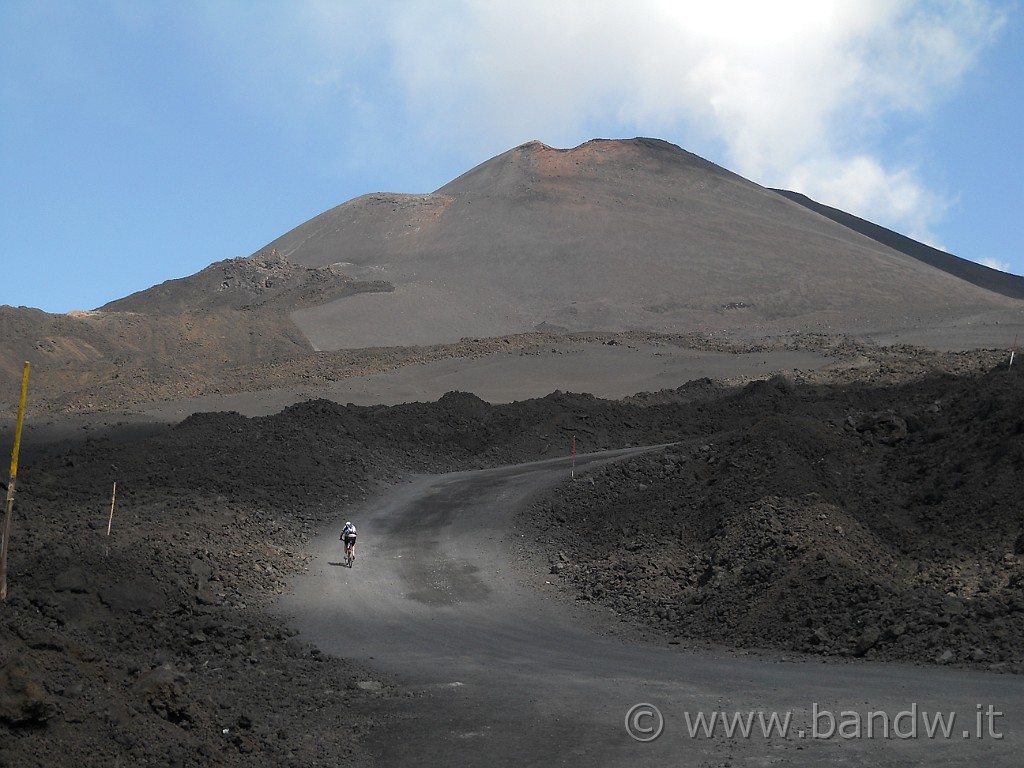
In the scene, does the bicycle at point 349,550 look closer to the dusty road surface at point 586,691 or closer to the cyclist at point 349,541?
the cyclist at point 349,541

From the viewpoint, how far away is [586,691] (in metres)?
12.9

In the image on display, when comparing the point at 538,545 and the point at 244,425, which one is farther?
the point at 244,425

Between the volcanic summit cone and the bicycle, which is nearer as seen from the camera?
the bicycle

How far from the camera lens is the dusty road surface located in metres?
10.4

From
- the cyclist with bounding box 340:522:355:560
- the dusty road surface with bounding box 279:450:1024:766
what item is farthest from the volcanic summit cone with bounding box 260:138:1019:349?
the dusty road surface with bounding box 279:450:1024:766

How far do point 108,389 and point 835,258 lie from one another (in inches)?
3012

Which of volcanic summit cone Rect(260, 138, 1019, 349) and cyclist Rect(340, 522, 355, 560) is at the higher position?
volcanic summit cone Rect(260, 138, 1019, 349)

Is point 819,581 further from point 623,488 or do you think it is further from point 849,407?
point 849,407

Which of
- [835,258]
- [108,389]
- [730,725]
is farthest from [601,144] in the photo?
[730,725]

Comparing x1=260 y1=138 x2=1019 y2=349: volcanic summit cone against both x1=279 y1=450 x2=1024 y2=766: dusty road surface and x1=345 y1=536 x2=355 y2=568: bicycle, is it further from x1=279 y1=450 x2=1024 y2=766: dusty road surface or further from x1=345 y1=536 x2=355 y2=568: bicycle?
x1=279 y1=450 x2=1024 y2=766: dusty road surface

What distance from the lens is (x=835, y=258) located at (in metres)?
105

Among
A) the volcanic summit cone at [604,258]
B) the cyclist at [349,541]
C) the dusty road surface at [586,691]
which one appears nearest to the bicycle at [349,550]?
the cyclist at [349,541]

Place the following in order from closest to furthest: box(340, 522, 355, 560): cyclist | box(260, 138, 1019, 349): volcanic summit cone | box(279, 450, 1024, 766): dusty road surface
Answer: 1. box(279, 450, 1024, 766): dusty road surface
2. box(340, 522, 355, 560): cyclist
3. box(260, 138, 1019, 349): volcanic summit cone

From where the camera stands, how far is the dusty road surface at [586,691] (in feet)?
34.1
